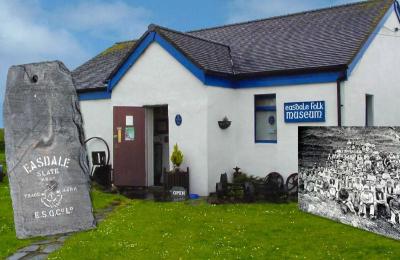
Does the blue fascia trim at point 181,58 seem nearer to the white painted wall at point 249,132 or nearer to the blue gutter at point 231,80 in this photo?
the blue gutter at point 231,80

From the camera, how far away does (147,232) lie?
9773mm

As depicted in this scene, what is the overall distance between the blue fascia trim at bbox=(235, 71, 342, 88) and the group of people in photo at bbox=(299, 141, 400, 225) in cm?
726

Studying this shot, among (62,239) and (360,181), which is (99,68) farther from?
(360,181)

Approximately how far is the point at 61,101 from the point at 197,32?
16952 millimetres

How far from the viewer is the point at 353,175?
631 centimetres

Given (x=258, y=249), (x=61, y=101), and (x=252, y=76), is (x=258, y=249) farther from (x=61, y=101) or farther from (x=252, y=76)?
(x=252, y=76)

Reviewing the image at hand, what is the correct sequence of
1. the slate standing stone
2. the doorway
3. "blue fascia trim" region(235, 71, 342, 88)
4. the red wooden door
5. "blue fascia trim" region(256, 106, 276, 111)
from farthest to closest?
1. the doorway
2. the red wooden door
3. "blue fascia trim" region(256, 106, 276, 111)
4. "blue fascia trim" region(235, 71, 342, 88)
5. the slate standing stone

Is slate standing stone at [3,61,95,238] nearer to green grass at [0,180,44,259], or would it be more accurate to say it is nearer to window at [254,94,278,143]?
green grass at [0,180,44,259]

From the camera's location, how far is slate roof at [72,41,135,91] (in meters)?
19.1

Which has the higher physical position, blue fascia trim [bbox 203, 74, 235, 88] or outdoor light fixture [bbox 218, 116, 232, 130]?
blue fascia trim [bbox 203, 74, 235, 88]

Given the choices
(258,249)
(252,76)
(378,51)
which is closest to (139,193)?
(252,76)

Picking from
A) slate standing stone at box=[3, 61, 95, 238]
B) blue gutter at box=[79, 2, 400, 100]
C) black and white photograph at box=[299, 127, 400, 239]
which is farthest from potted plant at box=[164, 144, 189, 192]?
slate standing stone at box=[3, 61, 95, 238]

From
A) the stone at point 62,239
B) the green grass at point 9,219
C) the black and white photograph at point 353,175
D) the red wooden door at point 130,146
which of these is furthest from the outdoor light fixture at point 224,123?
the black and white photograph at point 353,175

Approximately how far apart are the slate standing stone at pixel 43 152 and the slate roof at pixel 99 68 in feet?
40.8
